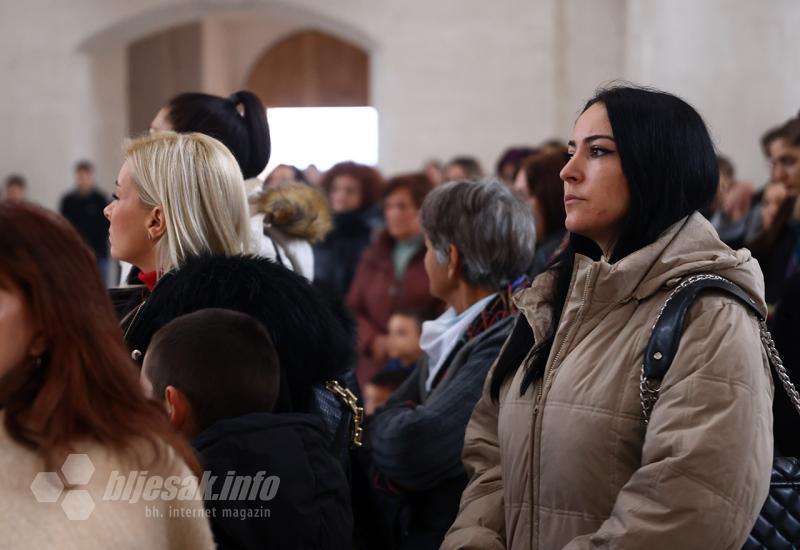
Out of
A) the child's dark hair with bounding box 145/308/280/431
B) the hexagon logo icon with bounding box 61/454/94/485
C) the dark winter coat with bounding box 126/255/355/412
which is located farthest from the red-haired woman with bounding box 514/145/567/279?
the hexagon logo icon with bounding box 61/454/94/485

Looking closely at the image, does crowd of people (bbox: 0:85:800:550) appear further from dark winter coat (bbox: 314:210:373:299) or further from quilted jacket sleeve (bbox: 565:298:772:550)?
dark winter coat (bbox: 314:210:373:299)

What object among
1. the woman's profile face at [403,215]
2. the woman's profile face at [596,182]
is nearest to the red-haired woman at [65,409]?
the woman's profile face at [596,182]

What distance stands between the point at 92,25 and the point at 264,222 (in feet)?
35.8

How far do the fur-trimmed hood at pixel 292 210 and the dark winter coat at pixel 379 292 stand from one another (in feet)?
7.61

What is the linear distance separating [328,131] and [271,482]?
57.8ft

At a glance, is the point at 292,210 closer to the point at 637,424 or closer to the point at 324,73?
the point at 637,424

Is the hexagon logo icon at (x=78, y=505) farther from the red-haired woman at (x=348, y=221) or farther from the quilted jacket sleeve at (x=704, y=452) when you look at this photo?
the red-haired woman at (x=348, y=221)

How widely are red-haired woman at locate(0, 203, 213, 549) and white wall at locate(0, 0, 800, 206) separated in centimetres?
922

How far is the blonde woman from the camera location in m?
2.81

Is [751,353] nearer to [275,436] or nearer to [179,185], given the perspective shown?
[275,436]

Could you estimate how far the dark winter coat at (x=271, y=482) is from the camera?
6.95 feet

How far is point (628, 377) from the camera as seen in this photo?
2.16 metres

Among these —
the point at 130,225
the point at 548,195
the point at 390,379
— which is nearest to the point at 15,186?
the point at 390,379

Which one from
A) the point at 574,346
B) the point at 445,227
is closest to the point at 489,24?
the point at 445,227
